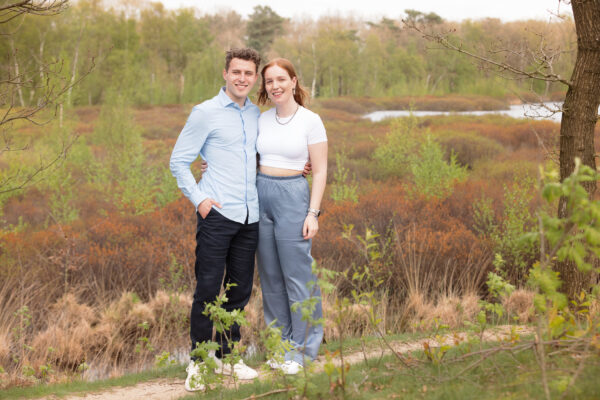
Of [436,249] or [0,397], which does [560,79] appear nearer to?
[436,249]

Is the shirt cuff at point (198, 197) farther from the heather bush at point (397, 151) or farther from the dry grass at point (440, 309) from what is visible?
the heather bush at point (397, 151)

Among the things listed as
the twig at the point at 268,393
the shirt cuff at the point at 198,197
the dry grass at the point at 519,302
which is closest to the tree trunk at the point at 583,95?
the dry grass at the point at 519,302

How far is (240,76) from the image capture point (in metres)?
3.72

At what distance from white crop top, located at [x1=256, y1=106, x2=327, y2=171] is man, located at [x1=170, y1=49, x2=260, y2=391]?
0.09m

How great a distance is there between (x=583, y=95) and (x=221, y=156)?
8.89 ft

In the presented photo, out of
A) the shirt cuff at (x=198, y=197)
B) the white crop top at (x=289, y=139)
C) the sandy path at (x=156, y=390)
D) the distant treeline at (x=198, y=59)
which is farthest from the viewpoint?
the distant treeline at (x=198, y=59)

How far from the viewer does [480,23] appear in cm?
5303

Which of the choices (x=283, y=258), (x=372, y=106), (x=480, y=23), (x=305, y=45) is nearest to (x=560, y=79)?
(x=283, y=258)

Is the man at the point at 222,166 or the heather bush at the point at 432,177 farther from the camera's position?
the heather bush at the point at 432,177

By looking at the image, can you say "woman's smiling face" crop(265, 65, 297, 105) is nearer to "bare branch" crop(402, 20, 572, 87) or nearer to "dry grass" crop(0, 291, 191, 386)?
"bare branch" crop(402, 20, 572, 87)

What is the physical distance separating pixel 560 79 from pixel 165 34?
145 feet

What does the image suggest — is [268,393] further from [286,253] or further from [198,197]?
[198,197]

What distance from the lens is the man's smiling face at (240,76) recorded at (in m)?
3.71

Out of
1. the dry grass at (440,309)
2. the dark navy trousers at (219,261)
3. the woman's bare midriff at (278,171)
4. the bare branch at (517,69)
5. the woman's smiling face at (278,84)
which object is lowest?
the dry grass at (440,309)
